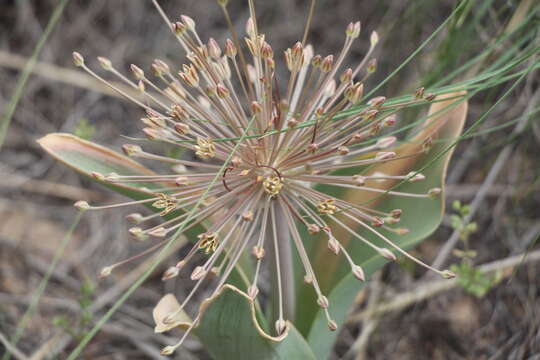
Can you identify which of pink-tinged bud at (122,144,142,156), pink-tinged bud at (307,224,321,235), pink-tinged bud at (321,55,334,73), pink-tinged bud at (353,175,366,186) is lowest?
pink-tinged bud at (307,224,321,235)

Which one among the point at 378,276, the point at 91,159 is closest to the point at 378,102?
the point at 91,159

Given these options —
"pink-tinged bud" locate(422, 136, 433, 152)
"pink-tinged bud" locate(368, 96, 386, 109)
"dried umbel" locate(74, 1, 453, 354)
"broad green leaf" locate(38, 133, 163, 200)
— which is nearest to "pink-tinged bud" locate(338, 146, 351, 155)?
"dried umbel" locate(74, 1, 453, 354)

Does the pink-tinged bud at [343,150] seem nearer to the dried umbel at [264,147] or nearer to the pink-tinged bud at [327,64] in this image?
the dried umbel at [264,147]

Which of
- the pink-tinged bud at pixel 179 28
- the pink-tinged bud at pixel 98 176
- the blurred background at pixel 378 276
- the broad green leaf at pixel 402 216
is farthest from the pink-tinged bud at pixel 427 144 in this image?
the pink-tinged bud at pixel 98 176

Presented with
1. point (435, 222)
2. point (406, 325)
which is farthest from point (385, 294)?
point (435, 222)

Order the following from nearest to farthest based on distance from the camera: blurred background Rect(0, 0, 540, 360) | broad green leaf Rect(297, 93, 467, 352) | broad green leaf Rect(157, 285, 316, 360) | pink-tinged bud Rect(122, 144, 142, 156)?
broad green leaf Rect(157, 285, 316, 360), pink-tinged bud Rect(122, 144, 142, 156), broad green leaf Rect(297, 93, 467, 352), blurred background Rect(0, 0, 540, 360)

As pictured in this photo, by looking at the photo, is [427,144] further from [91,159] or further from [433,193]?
[91,159]

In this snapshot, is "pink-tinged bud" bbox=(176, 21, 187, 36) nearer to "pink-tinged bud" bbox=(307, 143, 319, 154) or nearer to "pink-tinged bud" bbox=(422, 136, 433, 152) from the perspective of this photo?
"pink-tinged bud" bbox=(307, 143, 319, 154)
